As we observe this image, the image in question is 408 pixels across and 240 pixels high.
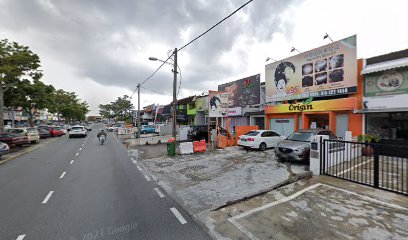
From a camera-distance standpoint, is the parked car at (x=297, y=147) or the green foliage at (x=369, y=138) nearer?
the parked car at (x=297, y=147)

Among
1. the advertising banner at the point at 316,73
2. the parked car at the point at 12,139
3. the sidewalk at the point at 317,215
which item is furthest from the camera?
the parked car at the point at 12,139

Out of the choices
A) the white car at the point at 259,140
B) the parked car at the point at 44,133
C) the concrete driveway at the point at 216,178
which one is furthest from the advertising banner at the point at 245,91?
the parked car at the point at 44,133

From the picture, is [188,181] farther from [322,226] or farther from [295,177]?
[322,226]

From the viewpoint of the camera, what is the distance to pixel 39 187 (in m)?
7.12

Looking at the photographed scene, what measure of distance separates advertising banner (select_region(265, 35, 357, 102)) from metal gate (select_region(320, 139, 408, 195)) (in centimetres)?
557

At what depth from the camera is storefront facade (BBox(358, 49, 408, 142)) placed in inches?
432

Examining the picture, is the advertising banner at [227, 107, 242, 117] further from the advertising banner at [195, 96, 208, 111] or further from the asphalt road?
the asphalt road

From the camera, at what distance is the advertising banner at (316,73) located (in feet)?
43.3

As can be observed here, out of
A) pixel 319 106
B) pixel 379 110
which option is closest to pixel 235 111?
pixel 319 106

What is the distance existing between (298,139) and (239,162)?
330 cm

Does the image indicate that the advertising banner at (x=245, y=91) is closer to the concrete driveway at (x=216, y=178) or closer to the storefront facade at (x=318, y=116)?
the storefront facade at (x=318, y=116)

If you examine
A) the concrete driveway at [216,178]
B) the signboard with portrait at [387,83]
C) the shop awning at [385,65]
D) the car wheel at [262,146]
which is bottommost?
the concrete driveway at [216,178]

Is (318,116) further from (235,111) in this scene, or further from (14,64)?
(14,64)

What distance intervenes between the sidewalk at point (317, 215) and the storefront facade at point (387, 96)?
25.0ft
